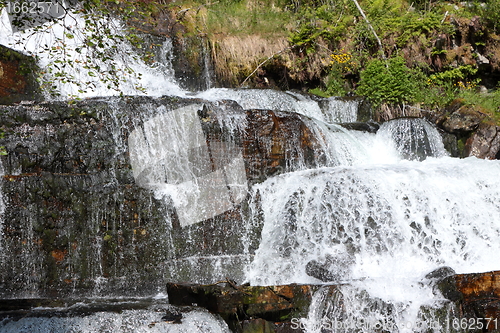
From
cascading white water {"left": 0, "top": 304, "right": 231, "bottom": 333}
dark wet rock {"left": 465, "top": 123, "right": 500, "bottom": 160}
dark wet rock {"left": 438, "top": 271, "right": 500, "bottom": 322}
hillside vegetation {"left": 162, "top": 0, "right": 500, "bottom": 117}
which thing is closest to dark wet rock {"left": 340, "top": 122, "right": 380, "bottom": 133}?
dark wet rock {"left": 465, "top": 123, "right": 500, "bottom": 160}

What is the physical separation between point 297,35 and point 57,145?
27.8 ft

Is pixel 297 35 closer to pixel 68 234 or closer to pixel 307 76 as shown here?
pixel 307 76

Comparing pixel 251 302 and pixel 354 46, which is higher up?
pixel 354 46

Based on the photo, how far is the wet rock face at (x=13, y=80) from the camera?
26.7ft

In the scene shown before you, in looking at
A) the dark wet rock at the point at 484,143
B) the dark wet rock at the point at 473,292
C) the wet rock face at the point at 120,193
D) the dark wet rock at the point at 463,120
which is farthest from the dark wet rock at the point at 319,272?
the dark wet rock at the point at 463,120

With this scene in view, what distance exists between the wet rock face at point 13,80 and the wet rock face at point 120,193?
1850mm

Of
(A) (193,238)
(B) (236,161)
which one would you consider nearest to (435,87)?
(B) (236,161)

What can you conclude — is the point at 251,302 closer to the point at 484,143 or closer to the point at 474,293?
the point at 474,293

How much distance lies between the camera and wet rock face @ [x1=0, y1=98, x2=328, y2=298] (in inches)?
226

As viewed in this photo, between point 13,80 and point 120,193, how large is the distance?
11.8ft

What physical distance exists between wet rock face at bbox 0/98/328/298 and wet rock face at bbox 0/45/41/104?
185 centimetres

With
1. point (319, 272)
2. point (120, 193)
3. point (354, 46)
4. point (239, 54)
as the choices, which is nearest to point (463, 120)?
point (354, 46)

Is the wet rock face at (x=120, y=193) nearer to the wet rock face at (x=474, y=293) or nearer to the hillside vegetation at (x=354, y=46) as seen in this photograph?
the wet rock face at (x=474, y=293)

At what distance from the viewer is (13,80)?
328 inches
